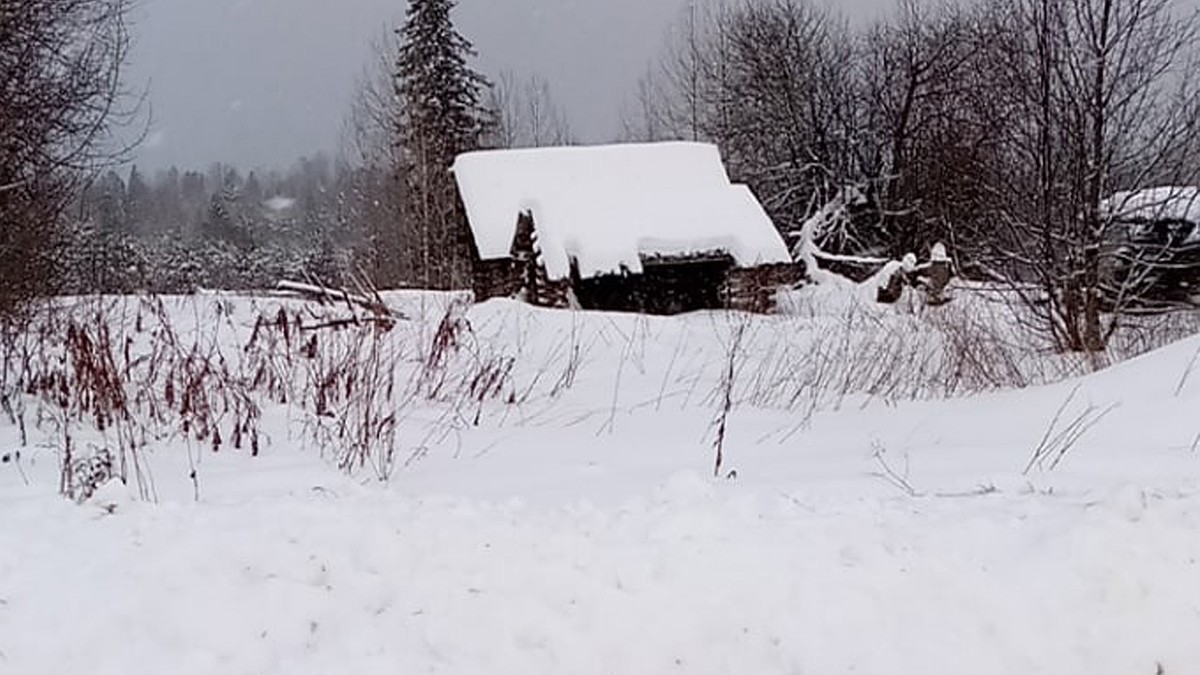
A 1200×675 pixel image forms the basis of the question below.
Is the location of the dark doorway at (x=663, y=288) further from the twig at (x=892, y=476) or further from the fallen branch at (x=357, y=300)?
the twig at (x=892, y=476)

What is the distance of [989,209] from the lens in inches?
478

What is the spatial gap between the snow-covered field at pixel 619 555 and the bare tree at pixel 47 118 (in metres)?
3.85

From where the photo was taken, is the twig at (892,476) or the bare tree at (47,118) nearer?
the twig at (892,476)

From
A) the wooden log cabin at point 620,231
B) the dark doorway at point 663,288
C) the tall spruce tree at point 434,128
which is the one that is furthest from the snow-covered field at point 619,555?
the tall spruce tree at point 434,128

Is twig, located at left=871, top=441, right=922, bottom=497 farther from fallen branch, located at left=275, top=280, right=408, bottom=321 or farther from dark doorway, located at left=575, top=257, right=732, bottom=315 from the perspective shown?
dark doorway, located at left=575, top=257, right=732, bottom=315

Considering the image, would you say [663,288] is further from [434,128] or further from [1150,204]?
[434,128]

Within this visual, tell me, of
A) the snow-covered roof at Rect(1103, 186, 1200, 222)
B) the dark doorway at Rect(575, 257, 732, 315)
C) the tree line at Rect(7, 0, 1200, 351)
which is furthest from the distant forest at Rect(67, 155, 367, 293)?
the snow-covered roof at Rect(1103, 186, 1200, 222)

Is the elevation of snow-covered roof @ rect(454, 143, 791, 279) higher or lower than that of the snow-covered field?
higher

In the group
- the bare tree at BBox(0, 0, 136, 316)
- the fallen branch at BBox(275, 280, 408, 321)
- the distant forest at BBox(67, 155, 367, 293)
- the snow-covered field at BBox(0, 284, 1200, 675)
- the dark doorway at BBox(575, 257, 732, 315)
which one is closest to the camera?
the snow-covered field at BBox(0, 284, 1200, 675)

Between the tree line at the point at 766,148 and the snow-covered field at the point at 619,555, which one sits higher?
the tree line at the point at 766,148

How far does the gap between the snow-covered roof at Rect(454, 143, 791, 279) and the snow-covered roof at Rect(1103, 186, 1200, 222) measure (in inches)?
342

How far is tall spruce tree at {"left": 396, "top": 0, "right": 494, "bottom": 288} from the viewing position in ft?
91.9

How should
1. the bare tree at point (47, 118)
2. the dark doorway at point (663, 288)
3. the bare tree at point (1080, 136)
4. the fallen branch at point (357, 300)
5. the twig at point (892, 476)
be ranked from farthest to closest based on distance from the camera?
the dark doorway at point (663, 288)
the bare tree at point (1080, 136)
the fallen branch at point (357, 300)
the bare tree at point (47, 118)
the twig at point (892, 476)

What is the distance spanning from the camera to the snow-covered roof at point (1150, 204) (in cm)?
1095
